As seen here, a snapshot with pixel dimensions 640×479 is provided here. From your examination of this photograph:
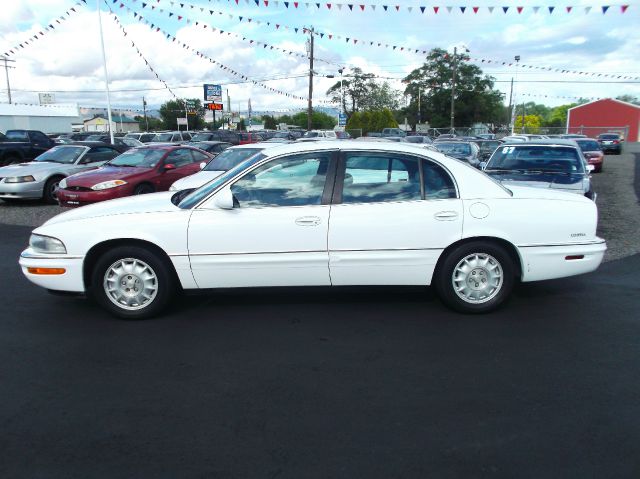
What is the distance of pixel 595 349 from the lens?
13.8ft

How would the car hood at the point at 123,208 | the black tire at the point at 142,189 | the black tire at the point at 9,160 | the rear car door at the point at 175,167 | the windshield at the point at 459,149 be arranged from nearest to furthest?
the car hood at the point at 123,208 → the black tire at the point at 142,189 → the rear car door at the point at 175,167 → the windshield at the point at 459,149 → the black tire at the point at 9,160

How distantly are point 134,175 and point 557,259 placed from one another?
8.68 metres

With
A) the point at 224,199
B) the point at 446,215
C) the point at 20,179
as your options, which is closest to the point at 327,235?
the point at 224,199

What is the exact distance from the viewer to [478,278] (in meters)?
4.90

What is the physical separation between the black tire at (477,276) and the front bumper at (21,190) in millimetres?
10400

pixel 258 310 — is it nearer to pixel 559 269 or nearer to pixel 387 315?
pixel 387 315

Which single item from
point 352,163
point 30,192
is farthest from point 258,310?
point 30,192

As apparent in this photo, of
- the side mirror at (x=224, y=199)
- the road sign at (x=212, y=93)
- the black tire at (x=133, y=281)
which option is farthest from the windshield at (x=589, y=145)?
the road sign at (x=212, y=93)

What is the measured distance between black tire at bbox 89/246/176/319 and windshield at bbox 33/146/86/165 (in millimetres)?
9488

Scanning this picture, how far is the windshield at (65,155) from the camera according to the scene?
1322 cm

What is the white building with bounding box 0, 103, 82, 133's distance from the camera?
53.8m

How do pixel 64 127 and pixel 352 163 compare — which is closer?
pixel 352 163

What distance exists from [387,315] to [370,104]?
86649 millimetres

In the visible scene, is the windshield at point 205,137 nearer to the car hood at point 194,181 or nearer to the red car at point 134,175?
the red car at point 134,175
